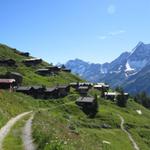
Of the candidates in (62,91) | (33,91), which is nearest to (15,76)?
(62,91)

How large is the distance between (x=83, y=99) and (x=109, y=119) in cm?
1715

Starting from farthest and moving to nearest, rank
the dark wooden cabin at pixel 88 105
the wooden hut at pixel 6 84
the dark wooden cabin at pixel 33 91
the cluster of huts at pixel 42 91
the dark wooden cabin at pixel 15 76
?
the dark wooden cabin at pixel 15 76
the cluster of huts at pixel 42 91
the dark wooden cabin at pixel 33 91
the wooden hut at pixel 6 84
the dark wooden cabin at pixel 88 105

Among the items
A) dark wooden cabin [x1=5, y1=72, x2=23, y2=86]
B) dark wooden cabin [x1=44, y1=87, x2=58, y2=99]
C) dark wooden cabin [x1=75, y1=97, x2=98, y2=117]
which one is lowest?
dark wooden cabin [x1=75, y1=97, x2=98, y2=117]

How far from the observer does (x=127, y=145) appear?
109 meters

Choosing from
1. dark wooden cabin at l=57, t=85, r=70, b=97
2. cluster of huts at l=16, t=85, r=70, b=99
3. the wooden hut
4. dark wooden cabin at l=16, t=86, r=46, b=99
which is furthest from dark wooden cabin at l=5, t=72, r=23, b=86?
the wooden hut

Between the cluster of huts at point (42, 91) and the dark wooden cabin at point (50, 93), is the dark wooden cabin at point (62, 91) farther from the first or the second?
the dark wooden cabin at point (50, 93)

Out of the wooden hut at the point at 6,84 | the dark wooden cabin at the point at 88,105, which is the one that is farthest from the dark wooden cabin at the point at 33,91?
the dark wooden cabin at the point at 88,105

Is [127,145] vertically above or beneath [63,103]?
beneath

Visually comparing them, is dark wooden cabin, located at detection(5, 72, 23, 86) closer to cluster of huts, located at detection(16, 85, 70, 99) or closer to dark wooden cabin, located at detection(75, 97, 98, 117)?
cluster of huts, located at detection(16, 85, 70, 99)

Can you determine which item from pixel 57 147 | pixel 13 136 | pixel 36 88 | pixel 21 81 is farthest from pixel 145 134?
pixel 57 147

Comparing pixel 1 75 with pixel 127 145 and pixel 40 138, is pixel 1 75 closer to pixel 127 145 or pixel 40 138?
pixel 127 145

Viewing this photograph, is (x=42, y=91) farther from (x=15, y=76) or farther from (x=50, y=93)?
(x=15, y=76)

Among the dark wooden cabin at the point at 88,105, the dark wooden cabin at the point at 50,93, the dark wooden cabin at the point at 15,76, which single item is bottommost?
the dark wooden cabin at the point at 88,105

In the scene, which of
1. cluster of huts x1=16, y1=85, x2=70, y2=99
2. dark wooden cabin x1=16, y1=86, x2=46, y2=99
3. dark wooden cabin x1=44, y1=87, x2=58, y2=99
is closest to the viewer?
dark wooden cabin x1=16, y1=86, x2=46, y2=99
